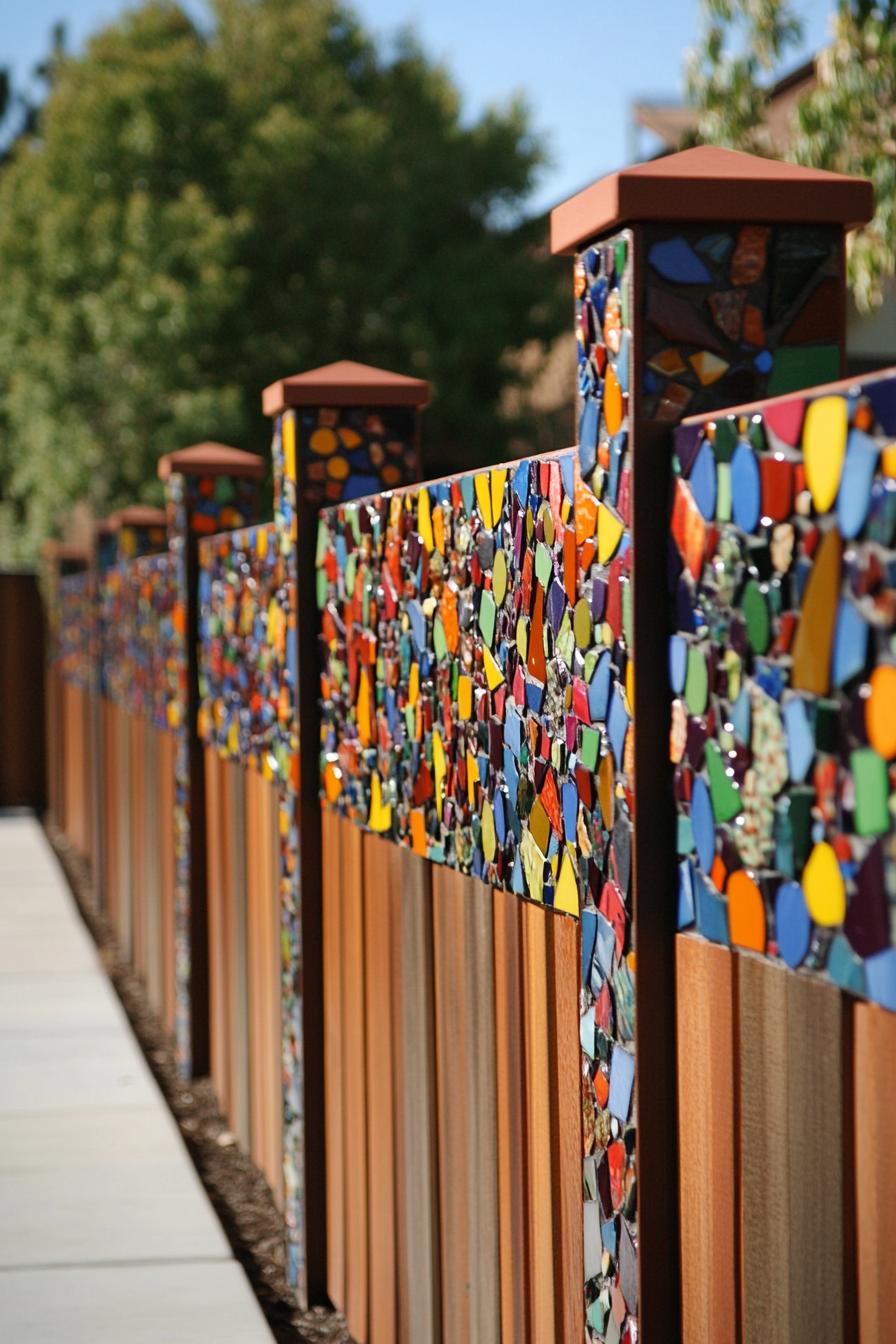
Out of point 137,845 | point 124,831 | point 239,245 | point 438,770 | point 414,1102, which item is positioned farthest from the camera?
point 239,245

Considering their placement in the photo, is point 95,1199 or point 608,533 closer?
point 608,533

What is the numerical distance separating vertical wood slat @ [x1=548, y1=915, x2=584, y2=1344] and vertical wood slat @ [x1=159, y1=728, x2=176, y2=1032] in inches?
205

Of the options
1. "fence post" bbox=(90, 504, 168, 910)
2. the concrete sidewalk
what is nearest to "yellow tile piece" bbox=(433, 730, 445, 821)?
the concrete sidewalk

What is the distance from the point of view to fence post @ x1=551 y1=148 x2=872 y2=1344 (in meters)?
2.52

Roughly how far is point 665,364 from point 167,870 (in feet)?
20.6

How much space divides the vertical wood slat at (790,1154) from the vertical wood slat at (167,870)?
597 centimetres

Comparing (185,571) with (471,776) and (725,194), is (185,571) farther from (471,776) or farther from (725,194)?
(725,194)

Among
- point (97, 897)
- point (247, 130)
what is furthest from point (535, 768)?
point (247, 130)

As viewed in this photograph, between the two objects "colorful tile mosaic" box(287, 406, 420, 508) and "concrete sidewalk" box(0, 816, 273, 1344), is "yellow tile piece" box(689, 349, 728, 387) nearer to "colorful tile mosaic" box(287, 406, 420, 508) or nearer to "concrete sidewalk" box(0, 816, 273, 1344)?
"colorful tile mosaic" box(287, 406, 420, 508)

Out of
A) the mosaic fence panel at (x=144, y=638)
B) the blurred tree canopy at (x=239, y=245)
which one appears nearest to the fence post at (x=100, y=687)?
the mosaic fence panel at (x=144, y=638)

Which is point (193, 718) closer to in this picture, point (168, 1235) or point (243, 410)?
point (168, 1235)

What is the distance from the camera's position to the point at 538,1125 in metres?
3.16

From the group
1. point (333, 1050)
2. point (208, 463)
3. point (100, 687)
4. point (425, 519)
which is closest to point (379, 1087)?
point (333, 1050)

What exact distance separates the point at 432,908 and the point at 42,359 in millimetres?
20526
